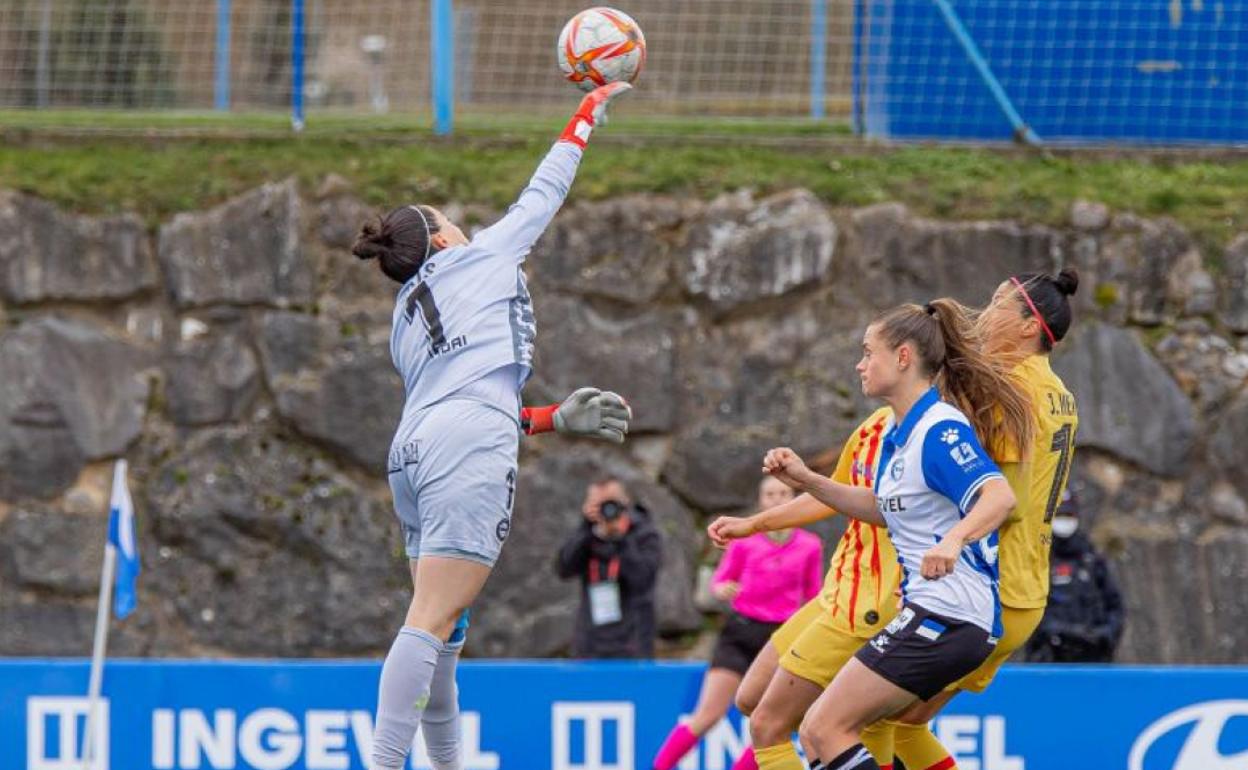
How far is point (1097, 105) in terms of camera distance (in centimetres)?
1194

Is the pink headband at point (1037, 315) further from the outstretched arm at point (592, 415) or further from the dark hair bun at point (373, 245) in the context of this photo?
the dark hair bun at point (373, 245)

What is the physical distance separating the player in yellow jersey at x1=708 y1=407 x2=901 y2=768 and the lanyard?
10.9 feet

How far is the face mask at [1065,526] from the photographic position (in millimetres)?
10039

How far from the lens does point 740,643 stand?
905 centimetres

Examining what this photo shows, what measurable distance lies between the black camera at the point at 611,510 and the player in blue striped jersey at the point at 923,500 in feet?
13.0

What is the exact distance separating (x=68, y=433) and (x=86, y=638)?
1234 mm

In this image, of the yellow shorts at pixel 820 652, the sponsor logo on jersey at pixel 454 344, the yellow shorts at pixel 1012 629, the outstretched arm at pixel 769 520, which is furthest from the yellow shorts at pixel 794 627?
the sponsor logo on jersey at pixel 454 344

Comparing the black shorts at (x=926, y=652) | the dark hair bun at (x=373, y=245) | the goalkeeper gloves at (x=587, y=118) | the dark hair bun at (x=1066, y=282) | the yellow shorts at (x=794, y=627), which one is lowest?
the yellow shorts at (x=794, y=627)

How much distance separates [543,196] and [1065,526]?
4852 millimetres

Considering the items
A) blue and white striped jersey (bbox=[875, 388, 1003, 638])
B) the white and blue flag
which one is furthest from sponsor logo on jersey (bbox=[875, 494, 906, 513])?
the white and blue flag

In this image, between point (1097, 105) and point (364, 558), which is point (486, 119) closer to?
point (364, 558)

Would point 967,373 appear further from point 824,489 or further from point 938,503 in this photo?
point 824,489

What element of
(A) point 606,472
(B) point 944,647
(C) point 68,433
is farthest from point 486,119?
(B) point 944,647

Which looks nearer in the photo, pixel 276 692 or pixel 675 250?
pixel 276 692
